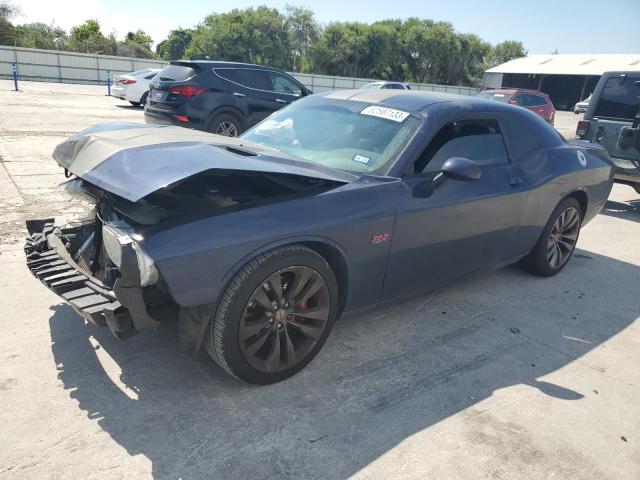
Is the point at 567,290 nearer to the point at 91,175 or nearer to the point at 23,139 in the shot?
the point at 91,175

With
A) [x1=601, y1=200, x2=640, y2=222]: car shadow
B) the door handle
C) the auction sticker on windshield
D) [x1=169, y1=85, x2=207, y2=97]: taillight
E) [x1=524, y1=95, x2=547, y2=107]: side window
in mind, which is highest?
[x1=524, y1=95, x2=547, y2=107]: side window

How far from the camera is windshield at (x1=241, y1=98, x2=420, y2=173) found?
344cm

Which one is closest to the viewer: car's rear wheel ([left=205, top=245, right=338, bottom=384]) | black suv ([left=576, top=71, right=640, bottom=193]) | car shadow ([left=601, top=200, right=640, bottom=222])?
car's rear wheel ([left=205, top=245, right=338, bottom=384])

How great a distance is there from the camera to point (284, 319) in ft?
9.52

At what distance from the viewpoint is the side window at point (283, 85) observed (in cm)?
1055

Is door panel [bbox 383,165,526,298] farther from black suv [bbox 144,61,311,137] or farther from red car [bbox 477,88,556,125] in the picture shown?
red car [bbox 477,88,556,125]

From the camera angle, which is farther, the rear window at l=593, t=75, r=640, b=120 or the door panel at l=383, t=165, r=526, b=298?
the rear window at l=593, t=75, r=640, b=120

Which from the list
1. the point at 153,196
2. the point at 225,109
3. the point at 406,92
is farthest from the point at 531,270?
the point at 225,109

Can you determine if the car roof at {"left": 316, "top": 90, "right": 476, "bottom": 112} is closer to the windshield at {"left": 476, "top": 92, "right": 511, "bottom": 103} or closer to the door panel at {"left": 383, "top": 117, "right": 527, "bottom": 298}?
the door panel at {"left": 383, "top": 117, "right": 527, "bottom": 298}

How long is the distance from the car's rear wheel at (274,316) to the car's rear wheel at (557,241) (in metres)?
2.62

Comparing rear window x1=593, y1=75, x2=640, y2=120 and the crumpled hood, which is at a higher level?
rear window x1=593, y1=75, x2=640, y2=120

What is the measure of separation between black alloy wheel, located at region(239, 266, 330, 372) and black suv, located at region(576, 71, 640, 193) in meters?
6.45

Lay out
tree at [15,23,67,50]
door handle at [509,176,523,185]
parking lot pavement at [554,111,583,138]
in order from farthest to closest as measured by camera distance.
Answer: tree at [15,23,67,50] → parking lot pavement at [554,111,583,138] → door handle at [509,176,523,185]

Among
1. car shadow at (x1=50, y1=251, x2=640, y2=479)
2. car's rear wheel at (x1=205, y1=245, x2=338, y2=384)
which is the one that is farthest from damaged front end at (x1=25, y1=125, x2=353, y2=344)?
car shadow at (x1=50, y1=251, x2=640, y2=479)
